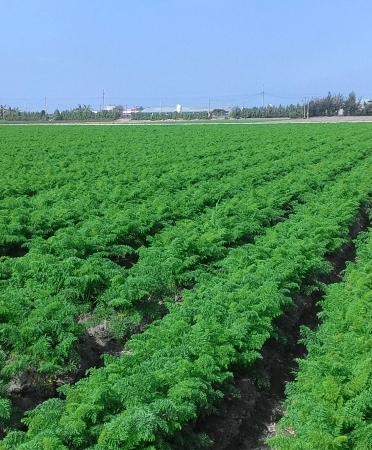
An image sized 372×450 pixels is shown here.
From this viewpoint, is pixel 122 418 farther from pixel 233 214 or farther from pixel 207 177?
pixel 207 177

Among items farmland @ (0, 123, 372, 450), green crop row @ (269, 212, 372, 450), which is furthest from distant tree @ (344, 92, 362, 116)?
green crop row @ (269, 212, 372, 450)

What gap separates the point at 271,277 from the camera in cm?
881

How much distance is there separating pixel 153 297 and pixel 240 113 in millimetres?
109897

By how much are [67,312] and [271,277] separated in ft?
10.5

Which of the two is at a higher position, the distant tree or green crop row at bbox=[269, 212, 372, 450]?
the distant tree

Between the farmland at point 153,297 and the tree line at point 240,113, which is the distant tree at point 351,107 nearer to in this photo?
the tree line at point 240,113

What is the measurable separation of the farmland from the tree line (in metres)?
95.3

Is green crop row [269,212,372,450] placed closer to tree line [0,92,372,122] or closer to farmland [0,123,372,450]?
farmland [0,123,372,450]

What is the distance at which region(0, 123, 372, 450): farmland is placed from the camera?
5.55 meters

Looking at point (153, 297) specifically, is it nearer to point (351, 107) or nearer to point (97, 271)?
point (97, 271)

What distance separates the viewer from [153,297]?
30.3ft

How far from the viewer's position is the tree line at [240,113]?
110688 millimetres

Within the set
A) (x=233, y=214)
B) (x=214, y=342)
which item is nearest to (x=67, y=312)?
(x=214, y=342)

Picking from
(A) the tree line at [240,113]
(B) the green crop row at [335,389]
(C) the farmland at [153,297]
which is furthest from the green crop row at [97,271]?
(A) the tree line at [240,113]
